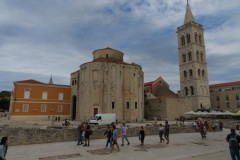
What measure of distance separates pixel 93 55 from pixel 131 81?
43.6 ft

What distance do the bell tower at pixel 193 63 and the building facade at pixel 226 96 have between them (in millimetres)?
14707

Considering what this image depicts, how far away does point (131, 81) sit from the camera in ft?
138

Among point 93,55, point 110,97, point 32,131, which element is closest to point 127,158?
point 32,131

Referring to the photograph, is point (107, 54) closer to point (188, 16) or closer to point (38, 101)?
point (38, 101)

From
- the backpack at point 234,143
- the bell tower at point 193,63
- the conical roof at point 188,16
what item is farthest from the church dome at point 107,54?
the backpack at point 234,143

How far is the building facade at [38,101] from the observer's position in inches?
1574

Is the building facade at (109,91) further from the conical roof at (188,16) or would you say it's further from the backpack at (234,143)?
the conical roof at (188,16)

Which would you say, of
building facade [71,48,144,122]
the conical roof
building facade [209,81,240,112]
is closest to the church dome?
building facade [71,48,144,122]

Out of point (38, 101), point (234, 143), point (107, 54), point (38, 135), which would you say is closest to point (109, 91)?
point (107, 54)

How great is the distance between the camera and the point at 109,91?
39.6 meters

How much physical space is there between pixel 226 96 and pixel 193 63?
2267 centimetres

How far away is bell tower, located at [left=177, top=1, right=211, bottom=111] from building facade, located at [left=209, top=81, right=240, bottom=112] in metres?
14.7

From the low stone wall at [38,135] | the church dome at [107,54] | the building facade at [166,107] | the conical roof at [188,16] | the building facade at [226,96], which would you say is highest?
the conical roof at [188,16]

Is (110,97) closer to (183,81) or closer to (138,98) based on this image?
(138,98)
